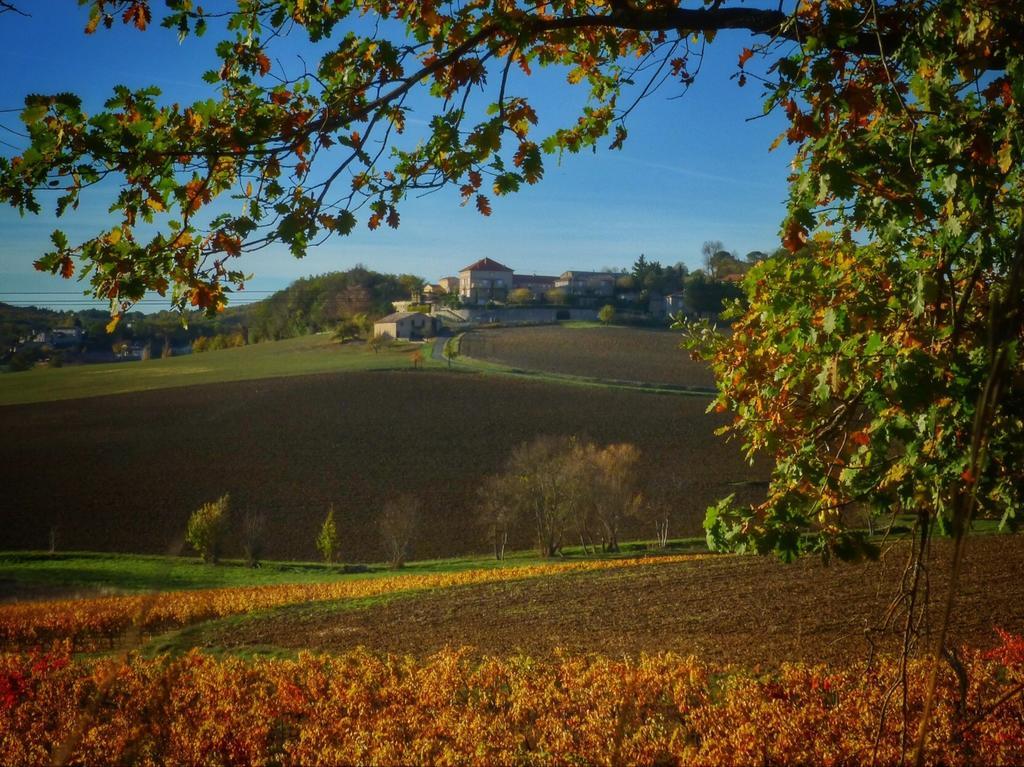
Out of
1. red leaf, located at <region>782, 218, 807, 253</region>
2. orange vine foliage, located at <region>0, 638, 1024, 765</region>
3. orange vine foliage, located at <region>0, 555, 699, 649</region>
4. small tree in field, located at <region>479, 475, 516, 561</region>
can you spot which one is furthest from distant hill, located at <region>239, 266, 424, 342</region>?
red leaf, located at <region>782, 218, 807, 253</region>

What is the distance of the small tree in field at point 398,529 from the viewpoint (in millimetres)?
31625

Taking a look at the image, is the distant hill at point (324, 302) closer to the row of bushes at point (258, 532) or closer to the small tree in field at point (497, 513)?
the row of bushes at point (258, 532)

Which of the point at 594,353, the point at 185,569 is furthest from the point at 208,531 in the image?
the point at 594,353

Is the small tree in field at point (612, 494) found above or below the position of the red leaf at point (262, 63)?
below

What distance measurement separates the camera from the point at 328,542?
101 feet

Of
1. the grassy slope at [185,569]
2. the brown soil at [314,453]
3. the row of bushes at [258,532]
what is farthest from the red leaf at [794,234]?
Result: the brown soil at [314,453]

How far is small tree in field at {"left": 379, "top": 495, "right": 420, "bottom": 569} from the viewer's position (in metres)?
31.6

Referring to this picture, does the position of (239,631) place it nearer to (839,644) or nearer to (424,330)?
(839,644)

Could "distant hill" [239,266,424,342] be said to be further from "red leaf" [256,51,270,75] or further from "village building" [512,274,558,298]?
"red leaf" [256,51,270,75]

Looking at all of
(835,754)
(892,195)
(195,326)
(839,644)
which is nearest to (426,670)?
(835,754)

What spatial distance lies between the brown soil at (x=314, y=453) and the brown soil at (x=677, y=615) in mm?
16178

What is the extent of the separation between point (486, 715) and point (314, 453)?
35.7 m

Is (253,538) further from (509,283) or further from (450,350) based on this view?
(509,283)

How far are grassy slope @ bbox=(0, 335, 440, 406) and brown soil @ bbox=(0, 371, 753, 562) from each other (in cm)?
96
